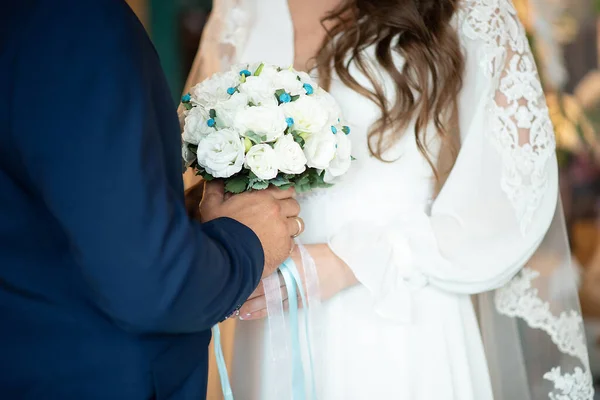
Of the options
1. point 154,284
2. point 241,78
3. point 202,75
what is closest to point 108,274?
point 154,284

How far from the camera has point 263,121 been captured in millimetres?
1457

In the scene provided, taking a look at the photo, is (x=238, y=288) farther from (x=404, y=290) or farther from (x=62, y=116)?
(x=404, y=290)

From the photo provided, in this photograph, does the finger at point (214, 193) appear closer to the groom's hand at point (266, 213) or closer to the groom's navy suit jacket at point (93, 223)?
the groom's hand at point (266, 213)

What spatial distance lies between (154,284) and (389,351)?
91 centimetres

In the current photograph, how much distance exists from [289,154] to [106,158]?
515mm

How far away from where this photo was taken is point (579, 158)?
239 inches

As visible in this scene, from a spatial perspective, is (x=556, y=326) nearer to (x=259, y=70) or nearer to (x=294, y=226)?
(x=294, y=226)

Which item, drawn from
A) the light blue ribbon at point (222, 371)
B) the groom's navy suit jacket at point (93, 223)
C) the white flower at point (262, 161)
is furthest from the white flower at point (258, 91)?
the light blue ribbon at point (222, 371)

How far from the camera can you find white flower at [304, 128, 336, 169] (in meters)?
1.54

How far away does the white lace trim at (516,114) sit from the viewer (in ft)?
5.87

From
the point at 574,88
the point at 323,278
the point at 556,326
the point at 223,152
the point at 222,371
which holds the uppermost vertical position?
the point at 223,152

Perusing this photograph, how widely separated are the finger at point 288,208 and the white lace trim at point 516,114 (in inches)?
21.5

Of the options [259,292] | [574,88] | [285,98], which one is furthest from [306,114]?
[574,88]

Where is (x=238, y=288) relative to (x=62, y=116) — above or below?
below
